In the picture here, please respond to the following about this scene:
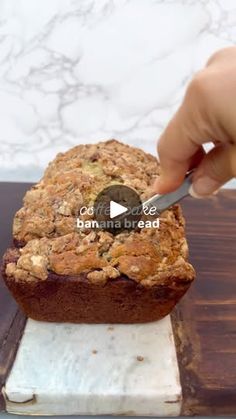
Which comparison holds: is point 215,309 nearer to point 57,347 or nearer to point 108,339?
point 108,339

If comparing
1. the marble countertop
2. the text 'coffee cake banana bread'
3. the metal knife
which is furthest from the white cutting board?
the marble countertop

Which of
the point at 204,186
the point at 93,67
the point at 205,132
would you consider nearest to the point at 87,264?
the point at 204,186

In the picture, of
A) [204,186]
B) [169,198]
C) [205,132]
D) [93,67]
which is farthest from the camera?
[93,67]

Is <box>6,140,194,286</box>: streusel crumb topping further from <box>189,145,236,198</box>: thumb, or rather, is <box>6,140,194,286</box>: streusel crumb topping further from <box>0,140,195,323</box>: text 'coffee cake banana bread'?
<box>189,145,236,198</box>: thumb

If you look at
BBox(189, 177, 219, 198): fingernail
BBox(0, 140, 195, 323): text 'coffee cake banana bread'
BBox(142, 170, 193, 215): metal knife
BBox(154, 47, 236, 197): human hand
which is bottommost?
BBox(0, 140, 195, 323): text 'coffee cake banana bread'

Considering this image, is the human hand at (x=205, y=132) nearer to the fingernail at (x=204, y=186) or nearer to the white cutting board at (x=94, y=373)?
the fingernail at (x=204, y=186)

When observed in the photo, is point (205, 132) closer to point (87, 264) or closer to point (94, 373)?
point (87, 264)
